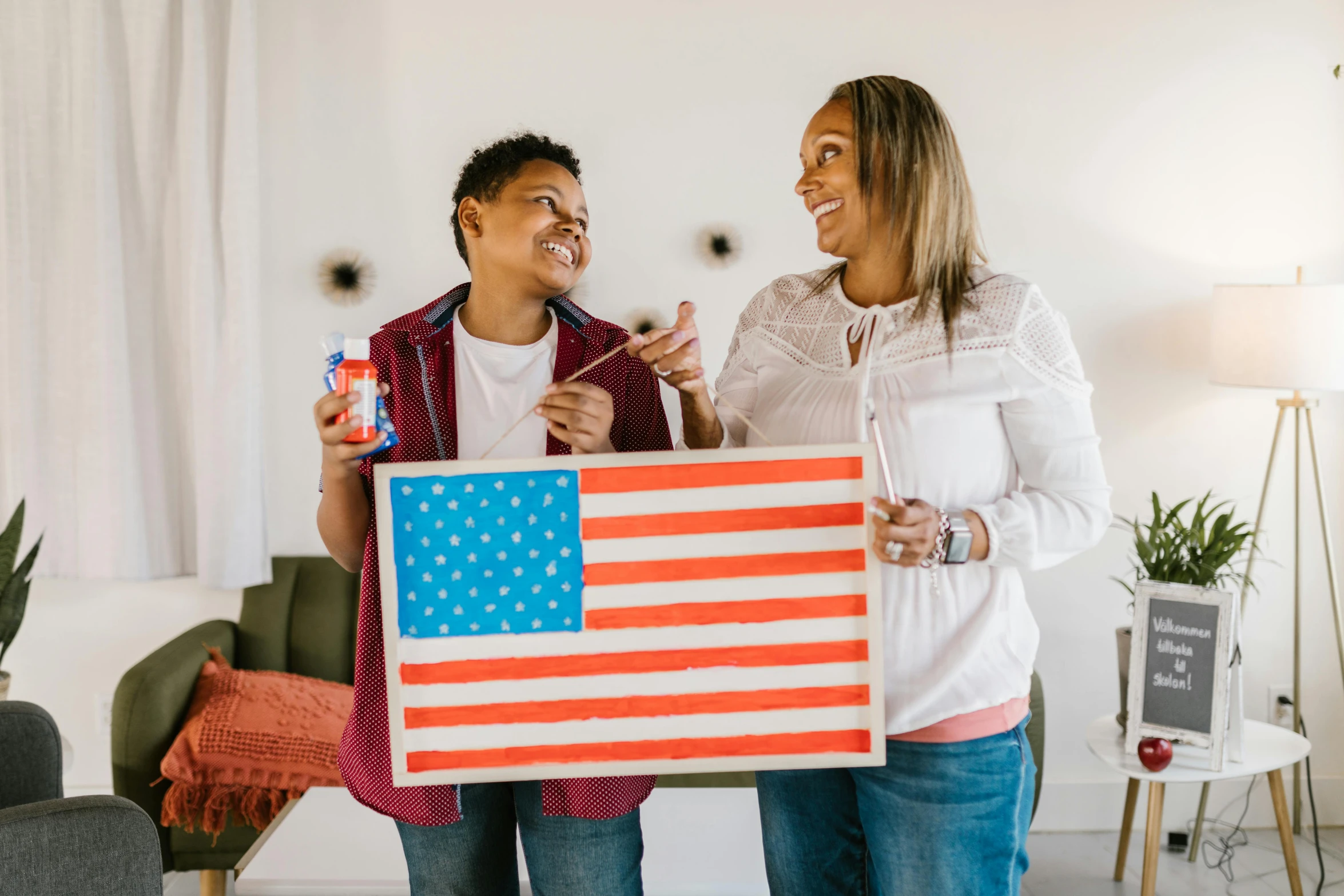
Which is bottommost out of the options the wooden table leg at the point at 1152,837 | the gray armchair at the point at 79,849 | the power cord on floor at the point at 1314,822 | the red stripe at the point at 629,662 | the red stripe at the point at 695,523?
the power cord on floor at the point at 1314,822

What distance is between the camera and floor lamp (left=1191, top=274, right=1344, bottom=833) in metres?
2.72

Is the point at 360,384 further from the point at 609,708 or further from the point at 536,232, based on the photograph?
the point at 609,708

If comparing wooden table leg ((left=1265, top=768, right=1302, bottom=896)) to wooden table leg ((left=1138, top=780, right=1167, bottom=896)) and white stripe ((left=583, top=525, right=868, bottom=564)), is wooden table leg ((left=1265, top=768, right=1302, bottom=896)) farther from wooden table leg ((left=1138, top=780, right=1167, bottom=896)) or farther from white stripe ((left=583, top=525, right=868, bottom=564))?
white stripe ((left=583, top=525, right=868, bottom=564))

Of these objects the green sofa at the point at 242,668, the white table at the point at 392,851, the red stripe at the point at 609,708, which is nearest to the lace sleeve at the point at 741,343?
the red stripe at the point at 609,708

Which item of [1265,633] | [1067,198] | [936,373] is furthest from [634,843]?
[1265,633]

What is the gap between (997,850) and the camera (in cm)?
119

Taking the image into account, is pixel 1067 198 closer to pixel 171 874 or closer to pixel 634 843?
pixel 634 843

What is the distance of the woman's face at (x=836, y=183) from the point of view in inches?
49.9

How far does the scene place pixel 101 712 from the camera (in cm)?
325

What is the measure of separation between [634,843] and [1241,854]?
9.07ft

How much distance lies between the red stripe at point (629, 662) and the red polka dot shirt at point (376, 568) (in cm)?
16

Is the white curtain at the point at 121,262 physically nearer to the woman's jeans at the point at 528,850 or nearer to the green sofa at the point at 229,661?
the green sofa at the point at 229,661

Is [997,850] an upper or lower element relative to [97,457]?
lower

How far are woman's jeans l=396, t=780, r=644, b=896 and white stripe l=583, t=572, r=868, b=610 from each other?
1.04 ft
